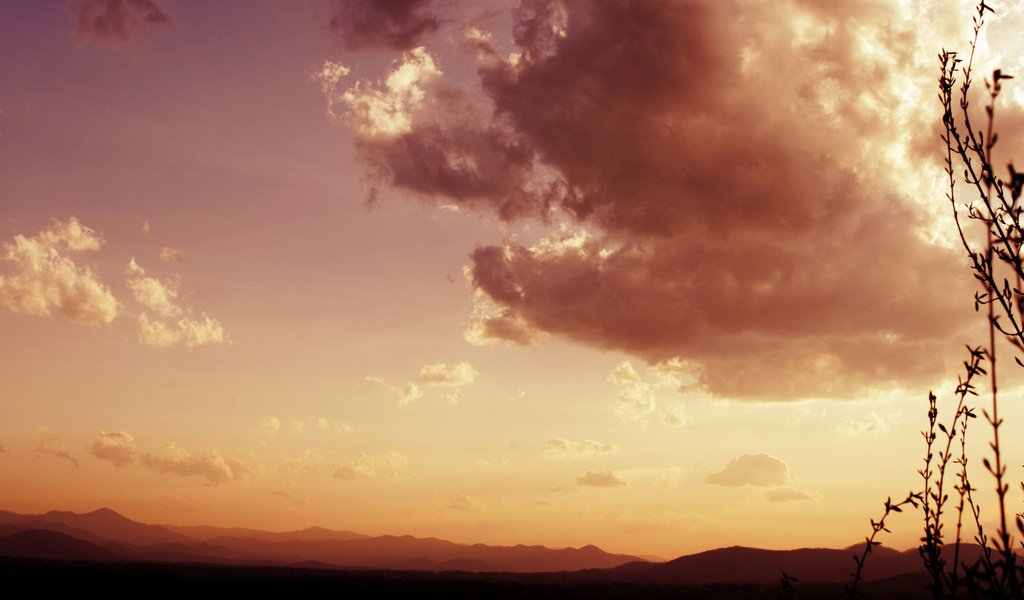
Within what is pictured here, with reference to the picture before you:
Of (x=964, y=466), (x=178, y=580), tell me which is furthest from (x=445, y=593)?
(x=964, y=466)

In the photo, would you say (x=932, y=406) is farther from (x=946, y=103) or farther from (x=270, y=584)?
(x=270, y=584)

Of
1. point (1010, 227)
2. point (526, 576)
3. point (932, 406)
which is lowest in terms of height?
point (526, 576)

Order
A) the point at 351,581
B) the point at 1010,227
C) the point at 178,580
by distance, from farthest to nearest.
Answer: the point at 351,581 < the point at 178,580 < the point at 1010,227

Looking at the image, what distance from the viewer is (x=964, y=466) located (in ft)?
21.0

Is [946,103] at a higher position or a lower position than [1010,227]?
higher

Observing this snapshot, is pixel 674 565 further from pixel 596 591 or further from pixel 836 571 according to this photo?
pixel 596 591

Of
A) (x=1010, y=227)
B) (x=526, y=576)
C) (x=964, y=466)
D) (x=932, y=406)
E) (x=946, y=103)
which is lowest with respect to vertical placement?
→ (x=526, y=576)

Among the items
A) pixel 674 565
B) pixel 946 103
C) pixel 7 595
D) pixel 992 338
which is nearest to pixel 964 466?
pixel 946 103

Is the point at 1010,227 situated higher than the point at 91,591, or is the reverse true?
the point at 1010,227

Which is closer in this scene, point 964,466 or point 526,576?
point 964,466

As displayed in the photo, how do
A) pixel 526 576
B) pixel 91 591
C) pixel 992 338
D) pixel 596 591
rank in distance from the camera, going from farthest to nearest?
pixel 526 576 < pixel 596 591 < pixel 91 591 < pixel 992 338

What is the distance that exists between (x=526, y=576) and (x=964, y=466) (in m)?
169

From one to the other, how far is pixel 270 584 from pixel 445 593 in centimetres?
1724

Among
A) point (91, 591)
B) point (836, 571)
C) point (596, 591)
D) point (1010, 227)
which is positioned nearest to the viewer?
point (1010, 227)
